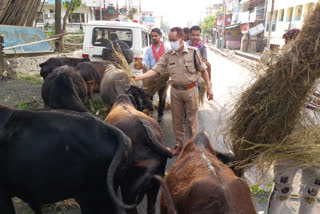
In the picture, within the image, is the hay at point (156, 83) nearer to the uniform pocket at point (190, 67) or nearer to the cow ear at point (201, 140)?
the uniform pocket at point (190, 67)

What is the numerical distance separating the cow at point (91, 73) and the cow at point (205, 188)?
4.69 meters

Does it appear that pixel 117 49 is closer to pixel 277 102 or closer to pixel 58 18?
pixel 277 102

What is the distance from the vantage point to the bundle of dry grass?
2229 millimetres

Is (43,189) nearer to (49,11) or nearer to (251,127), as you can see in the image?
(251,127)

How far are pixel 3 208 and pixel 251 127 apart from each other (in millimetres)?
2315

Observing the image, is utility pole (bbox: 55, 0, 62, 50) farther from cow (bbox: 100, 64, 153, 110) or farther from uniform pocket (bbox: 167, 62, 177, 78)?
uniform pocket (bbox: 167, 62, 177, 78)

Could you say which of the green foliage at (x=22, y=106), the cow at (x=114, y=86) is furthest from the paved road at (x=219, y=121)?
the green foliage at (x=22, y=106)

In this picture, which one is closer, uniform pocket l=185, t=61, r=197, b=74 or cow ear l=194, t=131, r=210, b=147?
cow ear l=194, t=131, r=210, b=147

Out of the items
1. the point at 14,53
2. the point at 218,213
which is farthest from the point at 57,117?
the point at 14,53

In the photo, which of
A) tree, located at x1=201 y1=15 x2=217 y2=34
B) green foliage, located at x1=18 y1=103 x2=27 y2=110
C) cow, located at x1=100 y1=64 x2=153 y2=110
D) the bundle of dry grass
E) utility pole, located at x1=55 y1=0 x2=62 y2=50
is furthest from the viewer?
tree, located at x1=201 y1=15 x2=217 y2=34

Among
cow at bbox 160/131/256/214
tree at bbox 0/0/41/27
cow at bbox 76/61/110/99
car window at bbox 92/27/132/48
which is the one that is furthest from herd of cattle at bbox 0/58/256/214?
tree at bbox 0/0/41/27

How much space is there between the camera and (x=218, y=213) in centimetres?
165

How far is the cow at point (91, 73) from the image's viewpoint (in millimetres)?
6488

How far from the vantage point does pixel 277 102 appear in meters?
2.44
